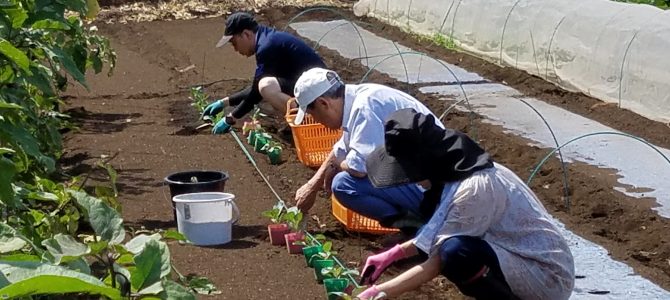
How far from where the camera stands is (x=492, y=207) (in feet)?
12.2

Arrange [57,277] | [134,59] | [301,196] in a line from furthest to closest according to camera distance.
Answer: [134,59] < [301,196] < [57,277]

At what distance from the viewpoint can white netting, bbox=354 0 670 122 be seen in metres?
8.55

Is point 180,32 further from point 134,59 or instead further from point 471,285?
point 471,285

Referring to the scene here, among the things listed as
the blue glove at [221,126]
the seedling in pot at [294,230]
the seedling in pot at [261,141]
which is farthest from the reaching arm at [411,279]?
the blue glove at [221,126]

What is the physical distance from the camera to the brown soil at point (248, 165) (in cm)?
518

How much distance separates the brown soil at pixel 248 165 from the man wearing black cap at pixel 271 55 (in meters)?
0.46

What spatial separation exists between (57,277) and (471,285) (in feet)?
7.88

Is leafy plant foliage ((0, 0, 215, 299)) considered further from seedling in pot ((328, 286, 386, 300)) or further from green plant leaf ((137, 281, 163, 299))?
seedling in pot ((328, 286, 386, 300))

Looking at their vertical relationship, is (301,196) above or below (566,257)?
below

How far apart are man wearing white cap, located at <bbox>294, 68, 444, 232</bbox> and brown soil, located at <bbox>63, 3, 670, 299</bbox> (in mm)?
307

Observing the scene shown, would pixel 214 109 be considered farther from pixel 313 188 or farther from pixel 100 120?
pixel 313 188

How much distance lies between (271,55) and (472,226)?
4037 millimetres

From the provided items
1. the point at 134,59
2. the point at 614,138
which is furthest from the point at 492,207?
A: the point at 134,59

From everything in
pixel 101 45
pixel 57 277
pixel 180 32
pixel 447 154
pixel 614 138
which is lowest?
pixel 180 32
